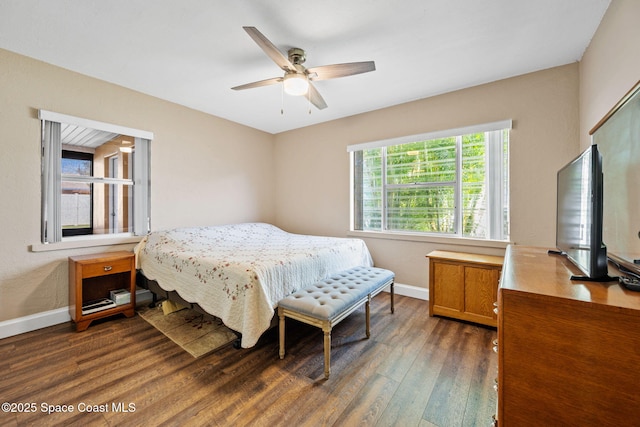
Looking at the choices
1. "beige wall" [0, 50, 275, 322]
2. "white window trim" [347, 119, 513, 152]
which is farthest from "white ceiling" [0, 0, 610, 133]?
"white window trim" [347, 119, 513, 152]

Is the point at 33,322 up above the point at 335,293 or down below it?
below

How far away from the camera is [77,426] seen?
4.57ft

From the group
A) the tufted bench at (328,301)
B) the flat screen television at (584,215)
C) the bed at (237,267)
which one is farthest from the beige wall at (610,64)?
the bed at (237,267)

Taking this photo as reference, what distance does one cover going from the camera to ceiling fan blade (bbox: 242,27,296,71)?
160cm

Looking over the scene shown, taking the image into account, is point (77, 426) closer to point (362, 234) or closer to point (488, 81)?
point (362, 234)

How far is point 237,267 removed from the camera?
2.01m

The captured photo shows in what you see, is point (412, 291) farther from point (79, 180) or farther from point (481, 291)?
point (79, 180)

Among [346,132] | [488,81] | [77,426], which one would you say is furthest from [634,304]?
[346,132]

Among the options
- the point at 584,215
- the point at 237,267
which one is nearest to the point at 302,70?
the point at 237,267

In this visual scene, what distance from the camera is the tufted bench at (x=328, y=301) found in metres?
1.81

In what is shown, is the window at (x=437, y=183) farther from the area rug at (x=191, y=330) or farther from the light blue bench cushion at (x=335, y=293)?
the area rug at (x=191, y=330)

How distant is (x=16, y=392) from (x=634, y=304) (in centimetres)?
308

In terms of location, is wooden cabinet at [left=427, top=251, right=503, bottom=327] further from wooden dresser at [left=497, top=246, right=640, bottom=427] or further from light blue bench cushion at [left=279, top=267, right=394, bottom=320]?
wooden dresser at [left=497, top=246, right=640, bottom=427]

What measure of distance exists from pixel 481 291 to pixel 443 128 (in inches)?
73.1
